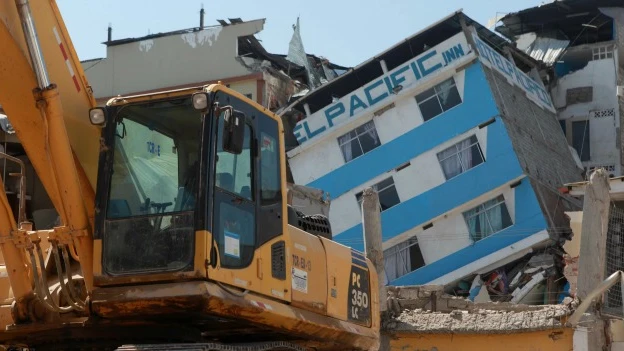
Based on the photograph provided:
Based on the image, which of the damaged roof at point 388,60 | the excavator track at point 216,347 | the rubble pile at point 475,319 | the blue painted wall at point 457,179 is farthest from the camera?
the damaged roof at point 388,60

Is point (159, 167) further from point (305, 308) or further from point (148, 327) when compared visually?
point (305, 308)

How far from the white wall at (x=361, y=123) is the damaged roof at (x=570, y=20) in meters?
9.49

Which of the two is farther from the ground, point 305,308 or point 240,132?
point 240,132

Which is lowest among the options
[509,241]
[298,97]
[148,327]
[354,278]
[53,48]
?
[148,327]

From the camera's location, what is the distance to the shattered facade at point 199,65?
4259 centimetres

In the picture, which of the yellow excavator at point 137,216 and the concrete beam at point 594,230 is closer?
the yellow excavator at point 137,216

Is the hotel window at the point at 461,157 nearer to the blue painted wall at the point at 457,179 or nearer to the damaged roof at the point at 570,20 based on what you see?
the blue painted wall at the point at 457,179

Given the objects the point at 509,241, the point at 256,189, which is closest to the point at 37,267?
the point at 256,189

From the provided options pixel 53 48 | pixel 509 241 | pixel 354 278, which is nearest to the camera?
pixel 53 48

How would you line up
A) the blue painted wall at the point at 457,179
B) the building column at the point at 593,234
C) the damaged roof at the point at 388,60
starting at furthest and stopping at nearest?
the damaged roof at the point at 388,60 < the blue painted wall at the point at 457,179 < the building column at the point at 593,234

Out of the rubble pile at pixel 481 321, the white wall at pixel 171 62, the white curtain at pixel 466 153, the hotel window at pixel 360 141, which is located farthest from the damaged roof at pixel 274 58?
the rubble pile at pixel 481 321

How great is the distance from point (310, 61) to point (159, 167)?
3912 cm

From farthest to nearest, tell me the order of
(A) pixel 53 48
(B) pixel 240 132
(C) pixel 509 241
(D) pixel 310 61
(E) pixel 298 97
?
1. (D) pixel 310 61
2. (E) pixel 298 97
3. (C) pixel 509 241
4. (A) pixel 53 48
5. (B) pixel 240 132

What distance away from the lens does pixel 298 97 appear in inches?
1679
